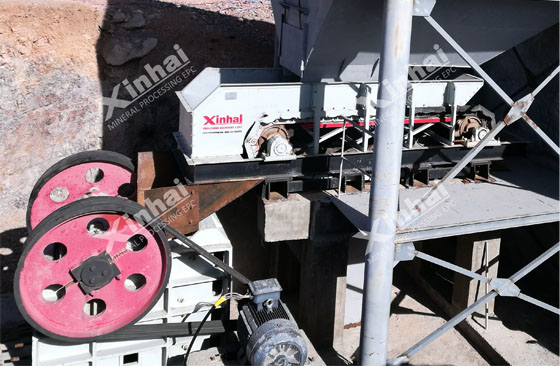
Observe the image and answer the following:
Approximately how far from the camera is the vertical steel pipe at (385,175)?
479cm

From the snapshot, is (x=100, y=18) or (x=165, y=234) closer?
(x=165, y=234)

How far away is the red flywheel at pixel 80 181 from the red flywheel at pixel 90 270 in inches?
43.9

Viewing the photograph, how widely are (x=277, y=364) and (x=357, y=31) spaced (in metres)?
3.34

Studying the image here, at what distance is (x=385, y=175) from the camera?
5109mm

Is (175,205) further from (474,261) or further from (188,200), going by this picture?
(474,261)

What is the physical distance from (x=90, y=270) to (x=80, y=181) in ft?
5.98

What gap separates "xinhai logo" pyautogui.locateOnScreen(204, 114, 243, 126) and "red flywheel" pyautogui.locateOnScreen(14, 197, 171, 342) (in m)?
1.27

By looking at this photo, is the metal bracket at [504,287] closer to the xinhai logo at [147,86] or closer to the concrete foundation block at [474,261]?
the concrete foundation block at [474,261]

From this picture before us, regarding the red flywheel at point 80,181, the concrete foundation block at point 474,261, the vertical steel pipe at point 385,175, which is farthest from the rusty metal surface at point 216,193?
the concrete foundation block at point 474,261

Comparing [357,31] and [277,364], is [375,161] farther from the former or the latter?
[277,364]

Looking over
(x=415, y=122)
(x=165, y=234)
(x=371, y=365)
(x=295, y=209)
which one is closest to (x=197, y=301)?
(x=165, y=234)

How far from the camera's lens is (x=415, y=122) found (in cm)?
674

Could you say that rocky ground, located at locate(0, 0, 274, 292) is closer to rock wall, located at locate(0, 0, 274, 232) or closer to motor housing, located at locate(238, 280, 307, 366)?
rock wall, located at locate(0, 0, 274, 232)

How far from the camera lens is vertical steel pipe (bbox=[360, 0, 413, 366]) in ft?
15.7
